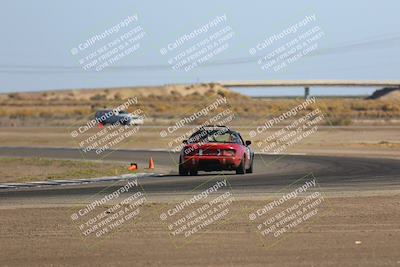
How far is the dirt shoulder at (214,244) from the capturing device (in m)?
11.0

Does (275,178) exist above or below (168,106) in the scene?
above

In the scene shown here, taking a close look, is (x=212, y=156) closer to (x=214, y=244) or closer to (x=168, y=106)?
(x=214, y=244)

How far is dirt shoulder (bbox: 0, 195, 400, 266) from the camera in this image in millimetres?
10984

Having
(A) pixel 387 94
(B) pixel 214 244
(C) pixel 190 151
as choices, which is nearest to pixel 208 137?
(C) pixel 190 151

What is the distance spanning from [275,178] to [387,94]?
11446cm

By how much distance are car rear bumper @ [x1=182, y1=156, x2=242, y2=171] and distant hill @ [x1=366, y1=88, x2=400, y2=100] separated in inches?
4040

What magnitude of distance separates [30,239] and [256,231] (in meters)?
3.01

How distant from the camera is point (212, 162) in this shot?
24.4 metres

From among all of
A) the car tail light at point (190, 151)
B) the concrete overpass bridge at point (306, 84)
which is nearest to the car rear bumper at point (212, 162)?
the car tail light at point (190, 151)

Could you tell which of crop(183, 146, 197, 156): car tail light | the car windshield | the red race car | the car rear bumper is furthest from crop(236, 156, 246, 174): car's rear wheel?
crop(183, 146, 197, 156): car tail light

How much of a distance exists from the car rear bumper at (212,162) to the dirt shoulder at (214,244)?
8923mm

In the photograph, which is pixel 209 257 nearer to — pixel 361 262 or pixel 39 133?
pixel 361 262

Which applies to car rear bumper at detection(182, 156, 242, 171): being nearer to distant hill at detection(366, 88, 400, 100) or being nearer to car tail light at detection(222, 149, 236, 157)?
car tail light at detection(222, 149, 236, 157)

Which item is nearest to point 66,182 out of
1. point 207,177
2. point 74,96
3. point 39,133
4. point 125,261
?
point 207,177
